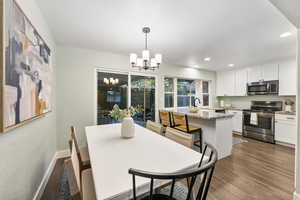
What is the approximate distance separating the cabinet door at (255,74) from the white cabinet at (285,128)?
1.34 meters

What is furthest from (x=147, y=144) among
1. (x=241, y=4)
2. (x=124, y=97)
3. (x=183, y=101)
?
(x=183, y=101)

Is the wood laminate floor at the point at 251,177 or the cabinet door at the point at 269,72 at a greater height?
the cabinet door at the point at 269,72

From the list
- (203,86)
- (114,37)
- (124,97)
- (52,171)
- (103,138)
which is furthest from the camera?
(203,86)

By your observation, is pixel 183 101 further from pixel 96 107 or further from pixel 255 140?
pixel 96 107

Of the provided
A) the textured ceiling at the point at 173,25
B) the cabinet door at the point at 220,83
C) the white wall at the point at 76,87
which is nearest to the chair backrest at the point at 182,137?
the textured ceiling at the point at 173,25

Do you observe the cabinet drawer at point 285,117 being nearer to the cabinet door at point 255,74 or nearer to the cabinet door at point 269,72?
the cabinet door at point 269,72

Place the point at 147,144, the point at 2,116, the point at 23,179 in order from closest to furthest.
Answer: the point at 2,116 → the point at 23,179 → the point at 147,144

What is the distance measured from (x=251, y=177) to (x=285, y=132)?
7.85ft

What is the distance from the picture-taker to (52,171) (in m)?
2.26

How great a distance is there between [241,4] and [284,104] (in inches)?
156

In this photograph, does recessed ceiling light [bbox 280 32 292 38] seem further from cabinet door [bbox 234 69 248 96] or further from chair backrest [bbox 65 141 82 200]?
chair backrest [bbox 65 141 82 200]

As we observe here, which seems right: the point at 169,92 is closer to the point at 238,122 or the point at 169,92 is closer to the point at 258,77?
the point at 238,122

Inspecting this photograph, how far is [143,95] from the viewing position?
3.86m

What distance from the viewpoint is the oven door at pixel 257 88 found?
400 centimetres
